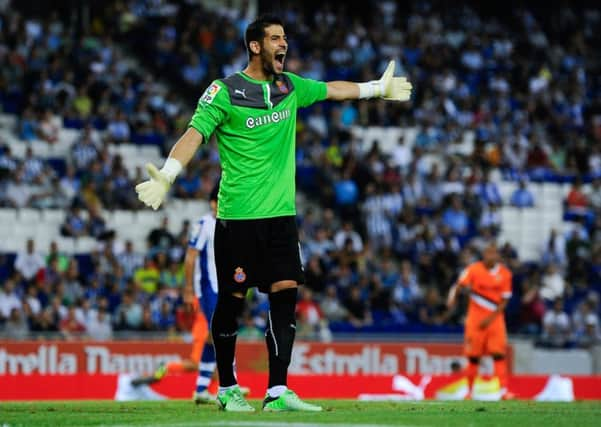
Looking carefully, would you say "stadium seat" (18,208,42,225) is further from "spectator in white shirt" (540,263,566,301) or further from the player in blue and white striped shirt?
the player in blue and white striped shirt

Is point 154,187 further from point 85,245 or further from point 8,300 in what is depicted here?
point 85,245

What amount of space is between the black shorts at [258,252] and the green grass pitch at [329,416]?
3.22 ft

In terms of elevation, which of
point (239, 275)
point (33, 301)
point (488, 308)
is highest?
point (239, 275)

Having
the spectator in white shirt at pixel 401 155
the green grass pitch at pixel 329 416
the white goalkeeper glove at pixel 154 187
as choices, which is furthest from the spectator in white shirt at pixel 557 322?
the white goalkeeper glove at pixel 154 187

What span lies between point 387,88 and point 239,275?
1.91 meters

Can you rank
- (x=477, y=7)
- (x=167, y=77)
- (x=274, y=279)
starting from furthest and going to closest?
(x=477, y=7) → (x=167, y=77) → (x=274, y=279)

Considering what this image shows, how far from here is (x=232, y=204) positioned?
10.2 meters

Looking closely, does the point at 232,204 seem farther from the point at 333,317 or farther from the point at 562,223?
the point at 562,223

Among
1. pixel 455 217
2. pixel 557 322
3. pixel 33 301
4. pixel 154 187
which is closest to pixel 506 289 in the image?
pixel 557 322

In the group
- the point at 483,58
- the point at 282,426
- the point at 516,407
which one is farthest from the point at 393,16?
the point at 282,426

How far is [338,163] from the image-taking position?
2869 centimetres

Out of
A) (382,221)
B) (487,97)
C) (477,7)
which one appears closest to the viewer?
(382,221)

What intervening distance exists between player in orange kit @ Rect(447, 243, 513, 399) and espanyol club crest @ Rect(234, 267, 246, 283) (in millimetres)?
9520

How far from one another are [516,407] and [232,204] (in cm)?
310
